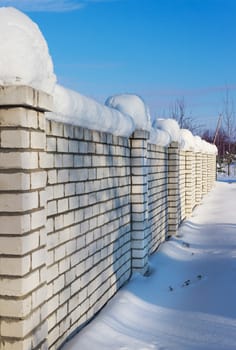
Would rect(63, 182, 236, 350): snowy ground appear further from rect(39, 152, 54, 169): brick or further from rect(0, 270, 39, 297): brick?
rect(39, 152, 54, 169): brick

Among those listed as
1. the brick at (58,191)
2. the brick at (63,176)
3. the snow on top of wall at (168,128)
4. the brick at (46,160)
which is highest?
the snow on top of wall at (168,128)

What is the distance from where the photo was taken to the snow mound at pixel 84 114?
3.30 meters

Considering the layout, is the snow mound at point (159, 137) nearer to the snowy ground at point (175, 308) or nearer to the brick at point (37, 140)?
the snowy ground at point (175, 308)

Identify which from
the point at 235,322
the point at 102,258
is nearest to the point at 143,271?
the point at 102,258

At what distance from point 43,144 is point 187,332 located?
2234 mm

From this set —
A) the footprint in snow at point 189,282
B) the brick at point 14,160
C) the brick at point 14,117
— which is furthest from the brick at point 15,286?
the footprint in snow at point 189,282

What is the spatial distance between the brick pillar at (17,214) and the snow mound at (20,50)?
0.23ft

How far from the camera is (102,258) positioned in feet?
15.0

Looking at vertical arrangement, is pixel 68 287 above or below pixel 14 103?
below

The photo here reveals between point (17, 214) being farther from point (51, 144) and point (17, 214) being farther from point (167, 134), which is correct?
point (167, 134)

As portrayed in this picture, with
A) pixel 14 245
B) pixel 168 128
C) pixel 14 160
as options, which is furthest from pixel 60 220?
pixel 168 128

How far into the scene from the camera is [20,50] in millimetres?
2541

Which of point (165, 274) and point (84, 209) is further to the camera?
point (165, 274)

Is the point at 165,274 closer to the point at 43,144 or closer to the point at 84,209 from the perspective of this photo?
the point at 84,209
